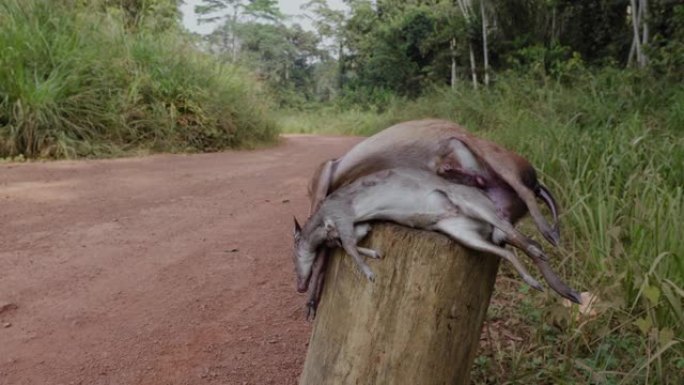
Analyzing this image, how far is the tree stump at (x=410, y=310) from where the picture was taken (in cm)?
113

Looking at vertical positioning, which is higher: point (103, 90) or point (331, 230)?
point (103, 90)

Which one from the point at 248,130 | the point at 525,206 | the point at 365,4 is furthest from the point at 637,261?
the point at 365,4

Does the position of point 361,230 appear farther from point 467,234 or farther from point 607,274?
point 607,274

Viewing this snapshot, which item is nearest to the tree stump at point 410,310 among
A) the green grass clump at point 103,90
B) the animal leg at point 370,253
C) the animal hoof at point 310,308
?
the animal leg at point 370,253

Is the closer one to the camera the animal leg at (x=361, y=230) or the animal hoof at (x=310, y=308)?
the animal leg at (x=361, y=230)

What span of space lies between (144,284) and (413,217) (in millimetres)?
1743

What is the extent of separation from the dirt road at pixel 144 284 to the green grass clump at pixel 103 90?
4.06ft

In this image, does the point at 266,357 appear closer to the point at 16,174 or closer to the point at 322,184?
the point at 322,184

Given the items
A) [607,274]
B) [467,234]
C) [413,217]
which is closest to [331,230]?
[413,217]

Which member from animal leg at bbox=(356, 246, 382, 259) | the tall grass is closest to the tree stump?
animal leg at bbox=(356, 246, 382, 259)

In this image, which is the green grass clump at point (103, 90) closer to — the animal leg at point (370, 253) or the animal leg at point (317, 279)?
the animal leg at point (317, 279)

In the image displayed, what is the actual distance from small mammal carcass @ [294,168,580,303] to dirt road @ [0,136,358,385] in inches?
31.9

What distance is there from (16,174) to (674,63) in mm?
7485

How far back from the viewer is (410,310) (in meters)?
1.14
